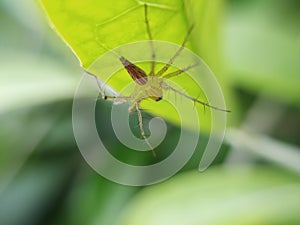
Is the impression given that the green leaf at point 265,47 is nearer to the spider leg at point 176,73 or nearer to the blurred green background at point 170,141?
the blurred green background at point 170,141

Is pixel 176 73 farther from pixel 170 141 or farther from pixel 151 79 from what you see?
pixel 170 141

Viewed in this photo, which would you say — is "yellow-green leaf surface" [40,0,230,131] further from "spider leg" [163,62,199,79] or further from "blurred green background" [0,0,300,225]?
"blurred green background" [0,0,300,225]

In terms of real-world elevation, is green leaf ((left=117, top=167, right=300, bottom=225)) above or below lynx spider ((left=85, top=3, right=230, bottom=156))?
below

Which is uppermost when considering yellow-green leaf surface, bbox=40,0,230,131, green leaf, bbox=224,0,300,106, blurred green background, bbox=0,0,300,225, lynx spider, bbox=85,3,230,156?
yellow-green leaf surface, bbox=40,0,230,131

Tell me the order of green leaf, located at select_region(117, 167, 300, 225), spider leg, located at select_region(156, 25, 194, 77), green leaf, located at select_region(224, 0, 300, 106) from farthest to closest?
green leaf, located at select_region(224, 0, 300, 106)
green leaf, located at select_region(117, 167, 300, 225)
spider leg, located at select_region(156, 25, 194, 77)

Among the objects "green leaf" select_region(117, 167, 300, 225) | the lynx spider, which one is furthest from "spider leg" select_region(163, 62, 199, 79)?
"green leaf" select_region(117, 167, 300, 225)

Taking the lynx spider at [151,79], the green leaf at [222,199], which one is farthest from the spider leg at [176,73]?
the green leaf at [222,199]
